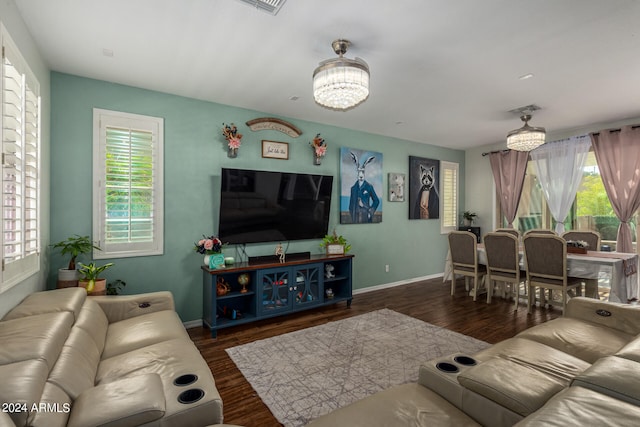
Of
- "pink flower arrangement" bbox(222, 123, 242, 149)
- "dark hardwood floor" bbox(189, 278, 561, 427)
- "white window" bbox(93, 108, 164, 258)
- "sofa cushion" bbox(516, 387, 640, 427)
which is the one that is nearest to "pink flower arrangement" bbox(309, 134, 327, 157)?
"pink flower arrangement" bbox(222, 123, 242, 149)

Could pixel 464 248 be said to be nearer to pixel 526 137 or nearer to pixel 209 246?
pixel 526 137

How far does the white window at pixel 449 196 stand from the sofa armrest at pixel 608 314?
387cm

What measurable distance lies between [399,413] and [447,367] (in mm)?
405

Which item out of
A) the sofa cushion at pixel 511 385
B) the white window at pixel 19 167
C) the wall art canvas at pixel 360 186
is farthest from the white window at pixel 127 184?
the sofa cushion at pixel 511 385

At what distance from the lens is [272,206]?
4.03m

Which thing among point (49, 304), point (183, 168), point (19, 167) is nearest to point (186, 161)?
point (183, 168)

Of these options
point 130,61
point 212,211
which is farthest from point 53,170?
point 212,211

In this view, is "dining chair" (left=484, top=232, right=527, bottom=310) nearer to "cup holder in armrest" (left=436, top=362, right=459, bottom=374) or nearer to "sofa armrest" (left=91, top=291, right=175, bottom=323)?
"cup holder in armrest" (left=436, top=362, right=459, bottom=374)

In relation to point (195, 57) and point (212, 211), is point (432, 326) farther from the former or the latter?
point (195, 57)

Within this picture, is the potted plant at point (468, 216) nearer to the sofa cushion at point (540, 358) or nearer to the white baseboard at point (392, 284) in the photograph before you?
the white baseboard at point (392, 284)

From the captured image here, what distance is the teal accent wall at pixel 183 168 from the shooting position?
9.78ft

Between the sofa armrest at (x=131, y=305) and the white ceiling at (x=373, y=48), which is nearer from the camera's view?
the white ceiling at (x=373, y=48)

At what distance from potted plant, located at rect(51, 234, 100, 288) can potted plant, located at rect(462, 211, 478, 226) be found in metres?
6.18

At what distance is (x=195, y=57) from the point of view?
Answer: 268 cm
